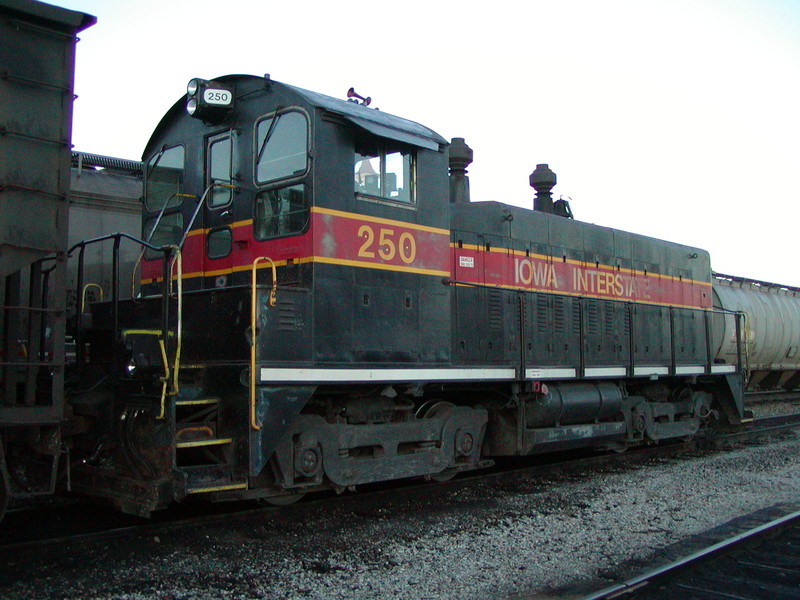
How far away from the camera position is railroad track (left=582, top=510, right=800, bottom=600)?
14.5 ft

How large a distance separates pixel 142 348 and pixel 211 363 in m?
0.53

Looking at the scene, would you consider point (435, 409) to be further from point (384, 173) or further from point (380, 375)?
point (384, 173)

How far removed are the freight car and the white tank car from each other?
14.1 m

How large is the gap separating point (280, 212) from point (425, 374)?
1.98 m

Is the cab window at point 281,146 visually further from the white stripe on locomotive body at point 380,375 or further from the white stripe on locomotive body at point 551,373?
the white stripe on locomotive body at point 551,373

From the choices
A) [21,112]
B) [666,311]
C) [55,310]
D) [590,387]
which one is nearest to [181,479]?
[55,310]

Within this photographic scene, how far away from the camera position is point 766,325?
17.7 metres

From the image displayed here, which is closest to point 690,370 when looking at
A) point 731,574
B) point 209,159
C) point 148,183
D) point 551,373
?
point 551,373

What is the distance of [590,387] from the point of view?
900 centimetres

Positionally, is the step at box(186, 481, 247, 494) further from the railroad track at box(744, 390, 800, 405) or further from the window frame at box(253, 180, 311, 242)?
the railroad track at box(744, 390, 800, 405)

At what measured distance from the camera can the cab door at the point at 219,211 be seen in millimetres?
6520

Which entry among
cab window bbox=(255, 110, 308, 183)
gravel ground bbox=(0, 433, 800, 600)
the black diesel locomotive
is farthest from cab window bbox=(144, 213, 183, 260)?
gravel ground bbox=(0, 433, 800, 600)

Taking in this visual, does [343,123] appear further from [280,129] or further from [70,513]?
[70,513]

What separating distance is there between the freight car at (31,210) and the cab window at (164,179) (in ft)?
7.09
